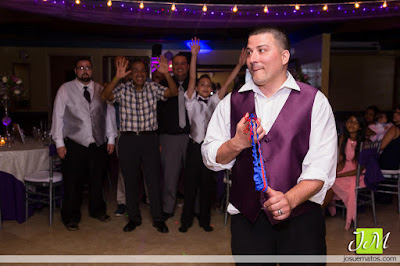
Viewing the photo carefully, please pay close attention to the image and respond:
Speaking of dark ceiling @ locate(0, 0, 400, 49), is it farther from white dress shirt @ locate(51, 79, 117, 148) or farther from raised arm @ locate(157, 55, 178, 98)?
raised arm @ locate(157, 55, 178, 98)

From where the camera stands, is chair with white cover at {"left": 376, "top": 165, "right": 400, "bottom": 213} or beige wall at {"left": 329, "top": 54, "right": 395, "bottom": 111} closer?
chair with white cover at {"left": 376, "top": 165, "right": 400, "bottom": 213}

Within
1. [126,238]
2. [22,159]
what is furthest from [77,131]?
[126,238]

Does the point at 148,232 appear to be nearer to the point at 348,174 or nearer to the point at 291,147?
the point at 348,174

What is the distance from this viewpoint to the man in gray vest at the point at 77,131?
12.5ft

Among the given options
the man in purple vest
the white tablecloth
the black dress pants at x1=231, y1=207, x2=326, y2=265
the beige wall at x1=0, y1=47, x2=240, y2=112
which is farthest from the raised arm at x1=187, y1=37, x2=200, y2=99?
the beige wall at x1=0, y1=47, x2=240, y2=112

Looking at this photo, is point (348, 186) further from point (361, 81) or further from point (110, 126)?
point (361, 81)

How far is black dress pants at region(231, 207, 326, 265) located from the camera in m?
1.53

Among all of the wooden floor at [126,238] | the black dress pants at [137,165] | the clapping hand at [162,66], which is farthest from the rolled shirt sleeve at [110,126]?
the wooden floor at [126,238]

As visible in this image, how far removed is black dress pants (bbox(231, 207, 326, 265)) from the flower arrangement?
3.78m

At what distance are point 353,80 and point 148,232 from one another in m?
10.2

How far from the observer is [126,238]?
3.64 metres

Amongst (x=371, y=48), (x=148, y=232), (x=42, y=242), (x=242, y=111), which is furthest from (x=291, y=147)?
(x=371, y=48)

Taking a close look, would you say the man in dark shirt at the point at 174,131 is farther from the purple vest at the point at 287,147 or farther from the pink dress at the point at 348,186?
the purple vest at the point at 287,147

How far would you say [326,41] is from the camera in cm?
790
